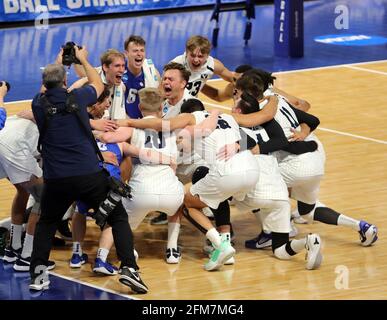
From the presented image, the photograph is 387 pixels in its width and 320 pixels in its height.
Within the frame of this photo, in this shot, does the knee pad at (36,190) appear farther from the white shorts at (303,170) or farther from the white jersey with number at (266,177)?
the white shorts at (303,170)

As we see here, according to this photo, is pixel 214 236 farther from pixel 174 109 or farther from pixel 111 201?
pixel 174 109

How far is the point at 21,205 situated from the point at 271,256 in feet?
8.11

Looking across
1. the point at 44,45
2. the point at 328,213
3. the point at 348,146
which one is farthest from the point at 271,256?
the point at 44,45

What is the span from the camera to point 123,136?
387 inches

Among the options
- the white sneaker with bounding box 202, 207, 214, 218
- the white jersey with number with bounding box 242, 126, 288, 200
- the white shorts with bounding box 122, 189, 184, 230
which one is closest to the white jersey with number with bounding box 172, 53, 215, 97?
the white sneaker with bounding box 202, 207, 214, 218

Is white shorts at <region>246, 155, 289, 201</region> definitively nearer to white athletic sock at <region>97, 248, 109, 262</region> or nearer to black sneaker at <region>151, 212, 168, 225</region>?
white athletic sock at <region>97, 248, 109, 262</region>

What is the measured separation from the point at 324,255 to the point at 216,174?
1337mm

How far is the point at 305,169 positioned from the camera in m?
10.3

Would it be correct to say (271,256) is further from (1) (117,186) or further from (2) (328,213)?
(1) (117,186)

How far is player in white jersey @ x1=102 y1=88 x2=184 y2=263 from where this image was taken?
975cm

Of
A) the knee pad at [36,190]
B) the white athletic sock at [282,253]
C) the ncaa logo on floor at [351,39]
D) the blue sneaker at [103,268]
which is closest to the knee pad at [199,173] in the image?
the white athletic sock at [282,253]

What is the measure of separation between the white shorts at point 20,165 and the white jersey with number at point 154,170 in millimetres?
972

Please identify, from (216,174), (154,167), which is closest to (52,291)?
(154,167)
